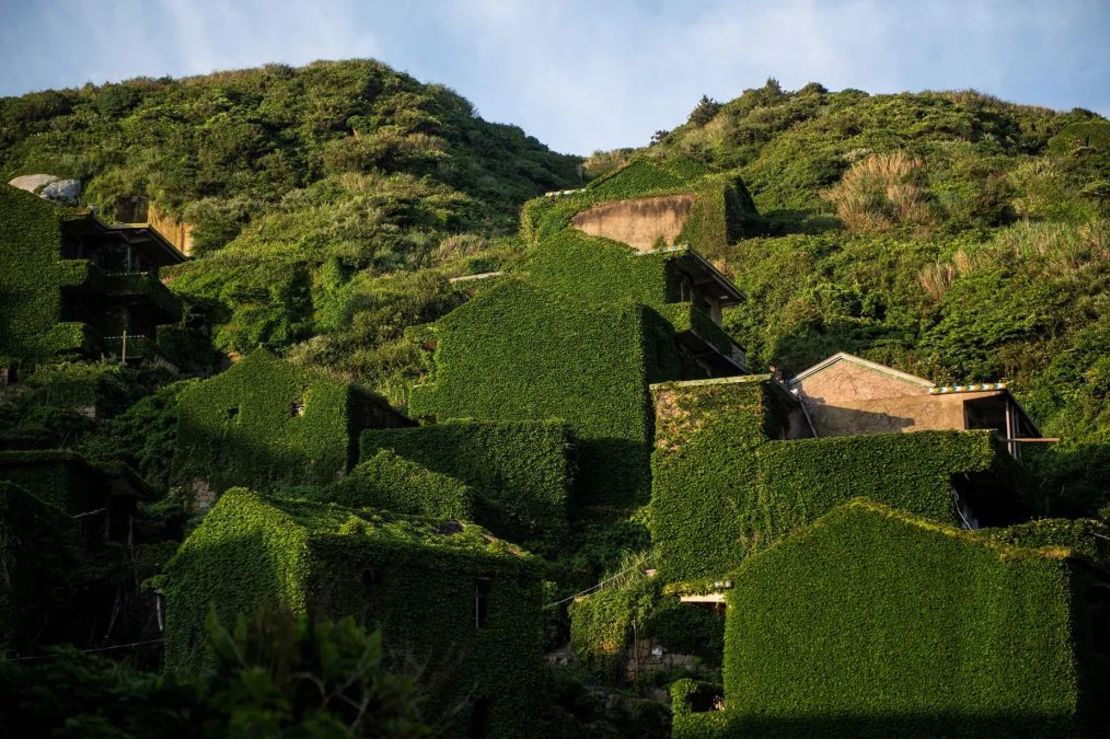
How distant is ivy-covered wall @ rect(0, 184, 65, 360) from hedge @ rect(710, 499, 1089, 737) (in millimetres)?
28984

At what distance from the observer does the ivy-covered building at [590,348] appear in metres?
40.0

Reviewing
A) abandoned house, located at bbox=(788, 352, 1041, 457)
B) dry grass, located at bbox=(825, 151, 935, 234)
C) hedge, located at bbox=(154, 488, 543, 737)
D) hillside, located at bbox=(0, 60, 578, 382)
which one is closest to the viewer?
hedge, located at bbox=(154, 488, 543, 737)

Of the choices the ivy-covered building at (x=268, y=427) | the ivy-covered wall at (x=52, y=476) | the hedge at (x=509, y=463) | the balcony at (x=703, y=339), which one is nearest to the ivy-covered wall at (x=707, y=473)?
the hedge at (x=509, y=463)

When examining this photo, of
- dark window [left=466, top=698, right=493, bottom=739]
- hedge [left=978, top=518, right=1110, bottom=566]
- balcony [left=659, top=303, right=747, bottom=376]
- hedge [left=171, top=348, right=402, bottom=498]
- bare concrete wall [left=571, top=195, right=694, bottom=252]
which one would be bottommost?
dark window [left=466, top=698, right=493, bottom=739]

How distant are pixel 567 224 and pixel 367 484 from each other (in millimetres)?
27015

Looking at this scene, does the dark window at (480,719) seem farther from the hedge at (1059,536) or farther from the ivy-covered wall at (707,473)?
the hedge at (1059,536)

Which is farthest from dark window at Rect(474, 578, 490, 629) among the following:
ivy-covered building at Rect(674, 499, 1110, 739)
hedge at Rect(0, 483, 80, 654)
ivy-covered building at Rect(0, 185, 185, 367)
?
ivy-covered building at Rect(0, 185, 185, 367)

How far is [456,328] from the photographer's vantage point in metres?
43.5

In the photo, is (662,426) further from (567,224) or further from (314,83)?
(314,83)

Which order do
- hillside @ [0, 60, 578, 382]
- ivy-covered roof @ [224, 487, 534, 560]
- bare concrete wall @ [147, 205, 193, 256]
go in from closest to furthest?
ivy-covered roof @ [224, 487, 534, 560] → hillside @ [0, 60, 578, 382] → bare concrete wall @ [147, 205, 193, 256]

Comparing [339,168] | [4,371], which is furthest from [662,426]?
[339,168]

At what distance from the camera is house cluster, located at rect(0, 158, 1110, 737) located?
26234 mm

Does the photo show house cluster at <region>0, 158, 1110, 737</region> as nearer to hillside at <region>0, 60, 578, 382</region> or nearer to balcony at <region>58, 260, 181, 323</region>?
balcony at <region>58, 260, 181, 323</region>

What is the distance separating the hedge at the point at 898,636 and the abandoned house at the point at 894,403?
32.9ft
